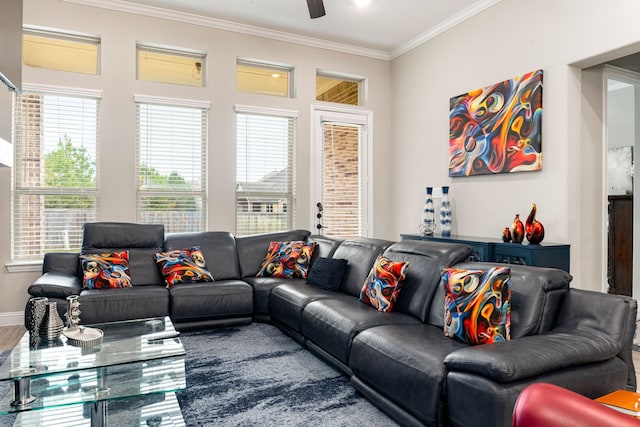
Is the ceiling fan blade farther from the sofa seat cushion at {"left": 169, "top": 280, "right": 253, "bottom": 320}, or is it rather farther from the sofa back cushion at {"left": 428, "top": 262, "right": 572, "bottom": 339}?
the sofa seat cushion at {"left": 169, "top": 280, "right": 253, "bottom": 320}

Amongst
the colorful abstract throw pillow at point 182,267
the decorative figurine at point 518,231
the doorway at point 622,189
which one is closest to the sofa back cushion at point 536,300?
the decorative figurine at point 518,231

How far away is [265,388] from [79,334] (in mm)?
1133

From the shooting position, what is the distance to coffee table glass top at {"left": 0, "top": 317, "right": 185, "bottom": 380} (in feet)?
6.64

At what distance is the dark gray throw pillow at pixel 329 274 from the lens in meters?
3.81

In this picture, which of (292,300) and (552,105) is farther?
(552,105)

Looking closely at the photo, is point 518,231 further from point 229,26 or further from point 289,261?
point 229,26

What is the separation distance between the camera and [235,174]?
5.44 metres

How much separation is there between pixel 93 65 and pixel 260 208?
8.15ft

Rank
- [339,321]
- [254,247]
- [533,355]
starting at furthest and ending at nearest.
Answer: [254,247], [339,321], [533,355]

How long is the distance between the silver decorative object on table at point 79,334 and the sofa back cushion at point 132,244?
1606mm

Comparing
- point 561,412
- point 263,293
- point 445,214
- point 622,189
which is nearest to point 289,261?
point 263,293

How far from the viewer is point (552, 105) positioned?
405 centimetres

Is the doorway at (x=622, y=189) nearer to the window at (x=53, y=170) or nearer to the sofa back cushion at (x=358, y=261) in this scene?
the sofa back cushion at (x=358, y=261)

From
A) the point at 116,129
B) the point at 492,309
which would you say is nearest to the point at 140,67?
the point at 116,129
